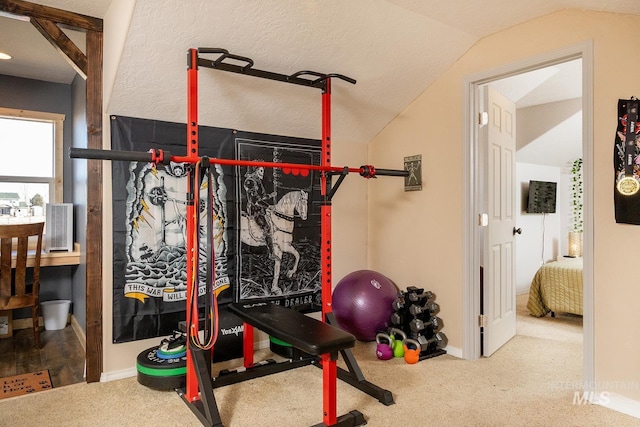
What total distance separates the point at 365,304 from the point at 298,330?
1.19 metres

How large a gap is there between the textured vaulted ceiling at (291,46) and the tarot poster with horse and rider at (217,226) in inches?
5.9

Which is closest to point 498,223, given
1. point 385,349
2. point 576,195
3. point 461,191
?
point 461,191

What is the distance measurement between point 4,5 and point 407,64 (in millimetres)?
2405

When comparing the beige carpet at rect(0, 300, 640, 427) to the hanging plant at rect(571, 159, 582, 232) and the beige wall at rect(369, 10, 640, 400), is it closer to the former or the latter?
the beige wall at rect(369, 10, 640, 400)

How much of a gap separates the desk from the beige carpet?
4.13 ft

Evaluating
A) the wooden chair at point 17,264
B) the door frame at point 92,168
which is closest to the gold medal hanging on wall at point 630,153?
the door frame at point 92,168

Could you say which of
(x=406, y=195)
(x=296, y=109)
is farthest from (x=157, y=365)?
(x=406, y=195)

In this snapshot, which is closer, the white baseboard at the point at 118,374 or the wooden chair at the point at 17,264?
the white baseboard at the point at 118,374

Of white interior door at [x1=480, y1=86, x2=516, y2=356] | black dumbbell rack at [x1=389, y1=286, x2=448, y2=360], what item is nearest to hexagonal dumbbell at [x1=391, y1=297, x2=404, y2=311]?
black dumbbell rack at [x1=389, y1=286, x2=448, y2=360]

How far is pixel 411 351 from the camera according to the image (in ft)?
9.25

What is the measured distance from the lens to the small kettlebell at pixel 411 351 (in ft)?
9.18

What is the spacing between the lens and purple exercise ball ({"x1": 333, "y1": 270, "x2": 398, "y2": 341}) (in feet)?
9.99

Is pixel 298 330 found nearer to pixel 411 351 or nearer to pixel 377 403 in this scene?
pixel 377 403

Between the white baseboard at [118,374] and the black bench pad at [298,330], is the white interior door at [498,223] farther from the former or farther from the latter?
the white baseboard at [118,374]
